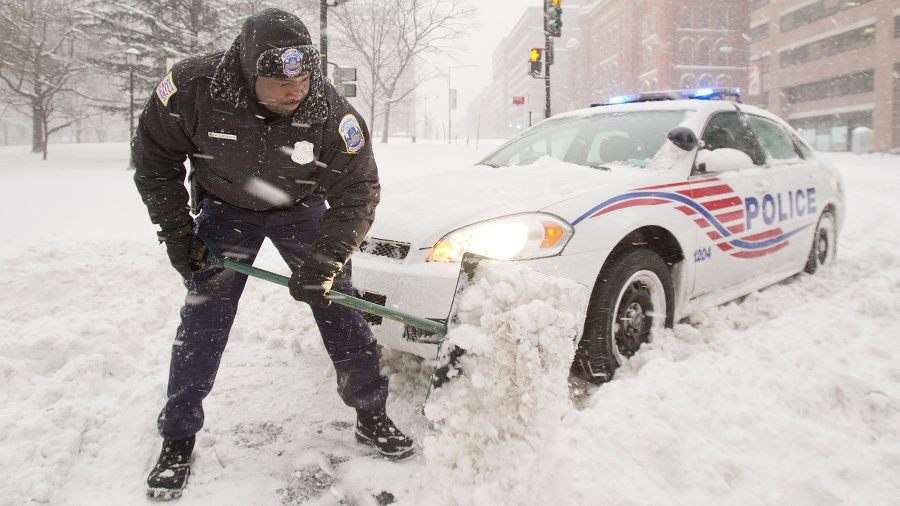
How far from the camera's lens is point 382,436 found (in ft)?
7.35

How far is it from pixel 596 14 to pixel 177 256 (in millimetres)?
74881

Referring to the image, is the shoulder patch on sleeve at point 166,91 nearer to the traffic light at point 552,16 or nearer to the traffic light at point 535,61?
the traffic light at point 552,16

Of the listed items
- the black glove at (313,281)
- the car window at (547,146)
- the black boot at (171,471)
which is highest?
the car window at (547,146)

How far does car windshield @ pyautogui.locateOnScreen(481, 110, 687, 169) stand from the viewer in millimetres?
3416

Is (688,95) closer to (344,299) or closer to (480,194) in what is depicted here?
(480,194)

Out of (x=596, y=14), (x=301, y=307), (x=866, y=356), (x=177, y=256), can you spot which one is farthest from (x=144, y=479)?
(x=596, y=14)

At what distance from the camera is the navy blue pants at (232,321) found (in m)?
2.06

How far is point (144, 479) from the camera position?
206cm

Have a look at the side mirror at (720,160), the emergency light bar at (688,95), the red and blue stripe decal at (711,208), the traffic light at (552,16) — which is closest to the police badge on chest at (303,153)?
the red and blue stripe decal at (711,208)

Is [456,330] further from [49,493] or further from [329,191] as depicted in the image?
[49,493]

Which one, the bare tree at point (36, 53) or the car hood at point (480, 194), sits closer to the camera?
the car hood at point (480, 194)

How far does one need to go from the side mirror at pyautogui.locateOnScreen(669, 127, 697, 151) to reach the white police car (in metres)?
0.01

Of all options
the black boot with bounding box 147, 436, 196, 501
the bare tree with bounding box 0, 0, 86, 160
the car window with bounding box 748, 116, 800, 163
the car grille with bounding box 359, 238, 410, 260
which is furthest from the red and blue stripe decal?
the bare tree with bounding box 0, 0, 86, 160

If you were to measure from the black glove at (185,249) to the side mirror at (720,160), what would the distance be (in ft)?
8.97
